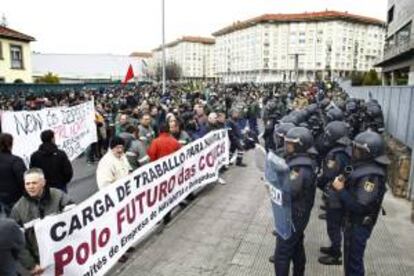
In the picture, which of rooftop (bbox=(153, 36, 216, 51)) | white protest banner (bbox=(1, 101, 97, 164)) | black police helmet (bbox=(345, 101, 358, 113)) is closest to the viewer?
white protest banner (bbox=(1, 101, 97, 164))

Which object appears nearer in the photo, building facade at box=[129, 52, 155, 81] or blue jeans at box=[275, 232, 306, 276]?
blue jeans at box=[275, 232, 306, 276]

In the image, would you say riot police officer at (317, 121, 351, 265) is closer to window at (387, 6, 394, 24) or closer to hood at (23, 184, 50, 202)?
hood at (23, 184, 50, 202)

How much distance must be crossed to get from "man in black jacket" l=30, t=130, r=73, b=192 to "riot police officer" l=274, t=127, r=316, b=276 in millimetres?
3225

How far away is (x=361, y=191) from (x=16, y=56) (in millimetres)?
42572

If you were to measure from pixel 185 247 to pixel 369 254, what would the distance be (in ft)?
8.41

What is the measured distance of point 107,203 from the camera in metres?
4.76

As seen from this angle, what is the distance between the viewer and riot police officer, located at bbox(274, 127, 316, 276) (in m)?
4.27

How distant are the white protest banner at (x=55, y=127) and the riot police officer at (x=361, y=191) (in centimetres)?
569

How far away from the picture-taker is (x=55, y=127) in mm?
9234

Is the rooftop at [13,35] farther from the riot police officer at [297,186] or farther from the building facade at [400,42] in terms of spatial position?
the riot police officer at [297,186]

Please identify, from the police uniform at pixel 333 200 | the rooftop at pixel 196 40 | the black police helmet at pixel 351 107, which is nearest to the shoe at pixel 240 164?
the black police helmet at pixel 351 107

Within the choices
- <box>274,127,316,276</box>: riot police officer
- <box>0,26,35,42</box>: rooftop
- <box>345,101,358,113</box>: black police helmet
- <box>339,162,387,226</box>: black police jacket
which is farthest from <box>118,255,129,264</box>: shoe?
<box>0,26,35,42</box>: rooftop

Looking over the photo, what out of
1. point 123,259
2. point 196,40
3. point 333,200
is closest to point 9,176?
point 123,259

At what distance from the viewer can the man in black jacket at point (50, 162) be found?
19.5 feet
